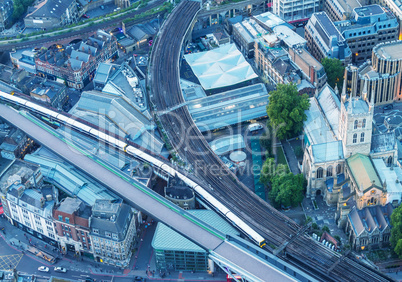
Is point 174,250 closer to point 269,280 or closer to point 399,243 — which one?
point 269,280

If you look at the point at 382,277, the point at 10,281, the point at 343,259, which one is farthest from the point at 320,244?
the point at 10,281

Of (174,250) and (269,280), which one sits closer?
(269,280)

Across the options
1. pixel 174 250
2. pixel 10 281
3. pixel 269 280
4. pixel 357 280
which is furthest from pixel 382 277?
pixel 10 281

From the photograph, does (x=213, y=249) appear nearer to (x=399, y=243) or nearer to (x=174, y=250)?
(x=174, y=250)

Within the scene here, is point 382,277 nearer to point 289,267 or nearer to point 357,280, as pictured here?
point 357,280
